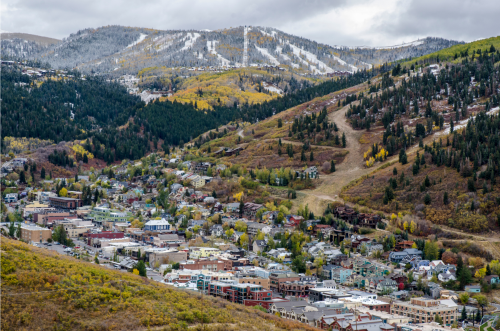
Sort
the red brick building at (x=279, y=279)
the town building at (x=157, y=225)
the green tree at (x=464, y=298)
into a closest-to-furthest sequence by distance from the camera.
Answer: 1. the green tree at (x=464, y=298)
2. the red brick building at (x=279, y=279)
3. the town building at (x=157, y=225)

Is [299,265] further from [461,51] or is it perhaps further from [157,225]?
[461,51]

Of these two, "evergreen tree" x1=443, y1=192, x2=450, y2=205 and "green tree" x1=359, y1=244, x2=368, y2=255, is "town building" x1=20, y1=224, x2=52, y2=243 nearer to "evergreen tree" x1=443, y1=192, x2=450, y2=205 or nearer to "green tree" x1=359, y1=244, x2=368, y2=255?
"green tree" x1=359, y1=244, x2=368, y2=255

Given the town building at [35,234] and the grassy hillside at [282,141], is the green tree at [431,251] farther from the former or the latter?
the grassy hillside at [282,141]

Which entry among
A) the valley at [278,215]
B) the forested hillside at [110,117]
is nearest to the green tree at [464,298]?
the valley at [278,215]

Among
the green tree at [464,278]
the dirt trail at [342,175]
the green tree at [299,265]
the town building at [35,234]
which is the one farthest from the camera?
the dirt trail at [342,175]

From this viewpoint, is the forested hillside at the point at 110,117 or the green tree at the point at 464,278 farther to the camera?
the forested hillside at the point at 110,117

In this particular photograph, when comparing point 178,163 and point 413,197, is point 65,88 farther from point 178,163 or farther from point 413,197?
point 413,197

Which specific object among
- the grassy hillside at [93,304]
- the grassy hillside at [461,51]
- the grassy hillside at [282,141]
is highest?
the grassy hillside at [461,51]

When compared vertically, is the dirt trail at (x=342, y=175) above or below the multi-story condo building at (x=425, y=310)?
above

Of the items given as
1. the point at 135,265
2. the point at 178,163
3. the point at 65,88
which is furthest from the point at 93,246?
the point at 65,88
